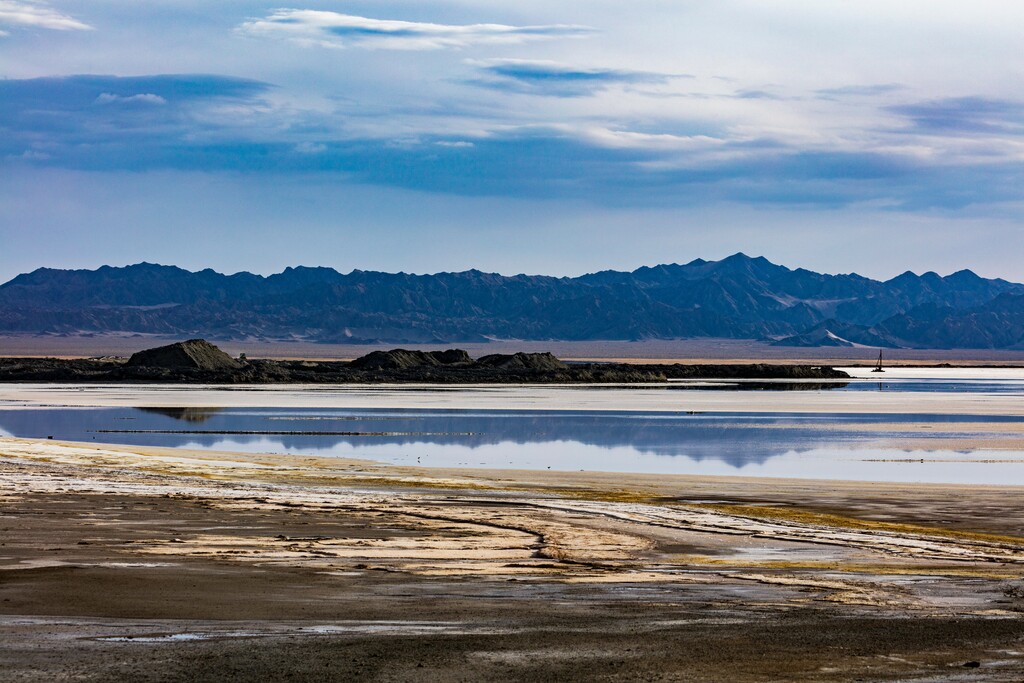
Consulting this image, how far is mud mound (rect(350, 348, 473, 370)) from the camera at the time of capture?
126625mm

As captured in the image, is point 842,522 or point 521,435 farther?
point 521,435

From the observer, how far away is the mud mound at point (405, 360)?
126625mm

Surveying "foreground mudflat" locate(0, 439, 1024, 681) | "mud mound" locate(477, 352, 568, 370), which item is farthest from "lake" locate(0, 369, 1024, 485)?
"mud mound" locate(477, 352, 568, 370)

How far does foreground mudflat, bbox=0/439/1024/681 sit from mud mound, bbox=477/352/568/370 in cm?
10460

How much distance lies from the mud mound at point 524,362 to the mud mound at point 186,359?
2592cm

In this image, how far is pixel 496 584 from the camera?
44.7ft

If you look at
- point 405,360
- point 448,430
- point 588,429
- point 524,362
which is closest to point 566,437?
point 588,429

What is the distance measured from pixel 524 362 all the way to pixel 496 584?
4602 inches

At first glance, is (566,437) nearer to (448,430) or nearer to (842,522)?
(448,430)

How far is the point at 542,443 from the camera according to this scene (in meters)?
41.6

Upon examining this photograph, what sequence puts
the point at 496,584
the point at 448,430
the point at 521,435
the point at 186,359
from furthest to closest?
the point at 186,359, the point at 448,430, the point at 521,435, the point at 496,584

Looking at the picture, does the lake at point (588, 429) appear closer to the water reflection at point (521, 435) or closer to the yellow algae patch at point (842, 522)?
the water reflection at point (521, 435)

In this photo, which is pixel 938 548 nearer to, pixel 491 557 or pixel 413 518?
pixel 491 557

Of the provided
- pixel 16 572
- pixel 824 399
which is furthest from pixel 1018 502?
pixel 824 399
